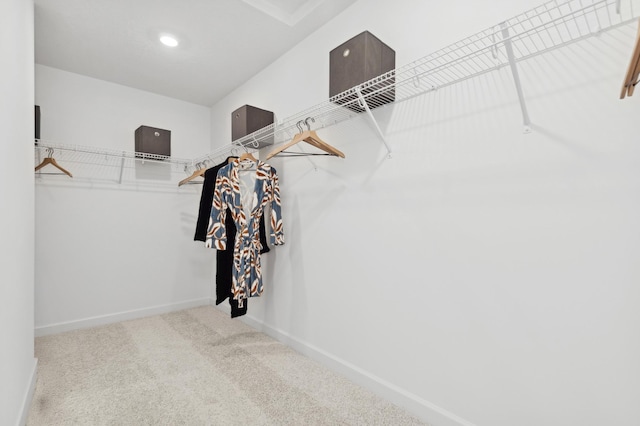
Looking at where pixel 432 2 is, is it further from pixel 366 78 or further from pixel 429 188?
pixel 429 188

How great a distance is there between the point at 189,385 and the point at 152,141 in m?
2.25

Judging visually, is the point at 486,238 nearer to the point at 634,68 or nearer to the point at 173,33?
the point at 634,68

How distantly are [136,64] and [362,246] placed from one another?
2524mm

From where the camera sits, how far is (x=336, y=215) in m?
2.12

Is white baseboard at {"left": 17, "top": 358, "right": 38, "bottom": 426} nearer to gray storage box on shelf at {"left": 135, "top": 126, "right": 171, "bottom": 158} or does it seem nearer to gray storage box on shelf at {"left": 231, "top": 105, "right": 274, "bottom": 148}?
gray storage box on shelf at {"left": 135, "top": 126, "right": 171, "bottom": 158}

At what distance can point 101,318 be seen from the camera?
298 centimetres

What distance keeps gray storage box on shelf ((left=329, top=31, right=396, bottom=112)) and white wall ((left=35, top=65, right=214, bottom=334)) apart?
2426 millimetres

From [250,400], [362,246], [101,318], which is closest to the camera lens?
[250,400]

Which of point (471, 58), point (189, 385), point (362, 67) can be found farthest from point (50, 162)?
point (471, 58)

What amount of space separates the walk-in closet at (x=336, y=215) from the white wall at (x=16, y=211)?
0.02m

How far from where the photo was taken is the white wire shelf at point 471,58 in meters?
1.06

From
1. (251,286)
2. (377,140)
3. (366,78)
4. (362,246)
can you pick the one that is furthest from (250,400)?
(366,78)

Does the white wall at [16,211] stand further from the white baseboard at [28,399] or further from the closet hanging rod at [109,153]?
the closet hanging rod at [109,153]

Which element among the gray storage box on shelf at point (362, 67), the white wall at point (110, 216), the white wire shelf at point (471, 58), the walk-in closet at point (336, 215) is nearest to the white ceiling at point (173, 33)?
the walk-in closet at point (336, 215)
